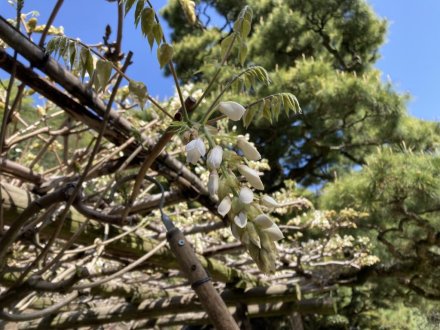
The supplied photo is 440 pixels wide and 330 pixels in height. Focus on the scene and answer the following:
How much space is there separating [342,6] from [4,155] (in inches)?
191

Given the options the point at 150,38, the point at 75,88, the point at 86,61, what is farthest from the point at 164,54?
the point at 75,88

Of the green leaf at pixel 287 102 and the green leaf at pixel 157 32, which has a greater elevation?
the green leaf at pixel 157 32

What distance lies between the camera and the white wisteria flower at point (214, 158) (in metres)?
0.39

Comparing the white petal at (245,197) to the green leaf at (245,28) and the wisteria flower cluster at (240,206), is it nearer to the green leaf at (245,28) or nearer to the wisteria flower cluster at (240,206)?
the wisteria flower cluster at (240,206)

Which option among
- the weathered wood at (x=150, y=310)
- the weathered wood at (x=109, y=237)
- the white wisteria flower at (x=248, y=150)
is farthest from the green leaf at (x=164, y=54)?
the weathered wood at (x=150, y=310)

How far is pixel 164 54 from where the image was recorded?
461mm

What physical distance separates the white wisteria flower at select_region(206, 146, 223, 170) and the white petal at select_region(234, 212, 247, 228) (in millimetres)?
47

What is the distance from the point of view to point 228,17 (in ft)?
23.8

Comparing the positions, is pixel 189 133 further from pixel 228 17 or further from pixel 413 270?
pixel 228 17

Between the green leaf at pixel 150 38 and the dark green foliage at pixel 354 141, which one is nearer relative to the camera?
the green leaf at pixel 150 38

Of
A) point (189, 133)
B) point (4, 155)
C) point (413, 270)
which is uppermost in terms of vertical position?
point (413, 270)

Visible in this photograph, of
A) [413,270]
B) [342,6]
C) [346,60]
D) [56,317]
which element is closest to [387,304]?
[413,270]

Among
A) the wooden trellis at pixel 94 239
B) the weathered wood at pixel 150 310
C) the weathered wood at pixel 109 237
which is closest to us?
the wooden trellis at pixel 94 239

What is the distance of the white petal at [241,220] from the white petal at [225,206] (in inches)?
0.4
